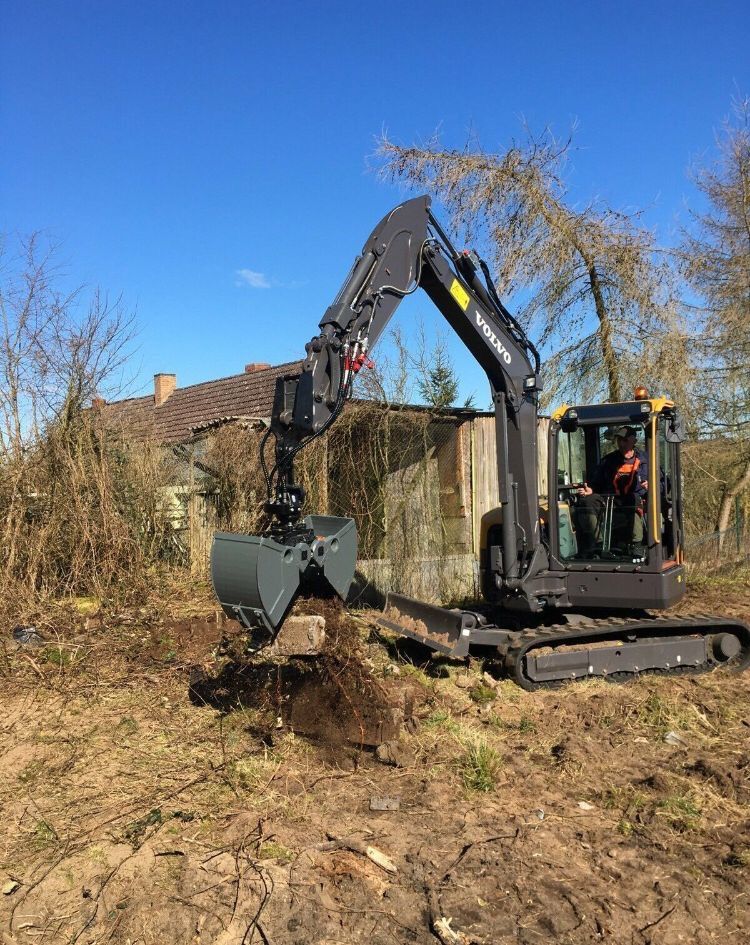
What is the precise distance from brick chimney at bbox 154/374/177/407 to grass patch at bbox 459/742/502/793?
60.5ft

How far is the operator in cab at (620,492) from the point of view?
7312 mm

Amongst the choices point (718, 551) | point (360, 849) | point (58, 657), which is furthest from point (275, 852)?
point (718, 551)

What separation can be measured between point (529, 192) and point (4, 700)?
31.6ft

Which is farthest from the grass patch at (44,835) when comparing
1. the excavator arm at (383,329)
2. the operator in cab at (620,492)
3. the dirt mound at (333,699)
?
the operator in cab at (620,492)

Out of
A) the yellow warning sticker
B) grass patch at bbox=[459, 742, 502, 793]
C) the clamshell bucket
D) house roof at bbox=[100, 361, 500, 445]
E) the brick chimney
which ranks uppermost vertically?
the brick chimney

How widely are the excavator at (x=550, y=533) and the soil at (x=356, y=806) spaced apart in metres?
0.41

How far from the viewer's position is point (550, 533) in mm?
7559

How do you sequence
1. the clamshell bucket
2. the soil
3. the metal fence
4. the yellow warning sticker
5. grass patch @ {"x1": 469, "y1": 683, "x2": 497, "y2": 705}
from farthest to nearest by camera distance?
the metal fence
the yellow warning sticker
grass patch @ {"x1": 469, "y1": 683, "x2": 497, "y2": 705}
the clamshell bucket
the soil

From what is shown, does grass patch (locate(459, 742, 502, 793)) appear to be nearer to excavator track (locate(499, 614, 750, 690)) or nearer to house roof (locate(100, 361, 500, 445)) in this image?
excavator track (locate(499, 614, 750, 690))

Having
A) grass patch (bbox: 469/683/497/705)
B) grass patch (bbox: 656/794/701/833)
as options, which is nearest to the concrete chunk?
grass patch (bbox: 469/683/497/705)

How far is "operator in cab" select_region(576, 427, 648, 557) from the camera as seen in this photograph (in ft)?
24.0

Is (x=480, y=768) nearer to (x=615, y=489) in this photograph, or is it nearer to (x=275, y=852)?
(x=275, y=852)

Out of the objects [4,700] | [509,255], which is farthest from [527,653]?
[509,255]

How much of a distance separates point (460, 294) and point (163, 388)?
16746 mm
